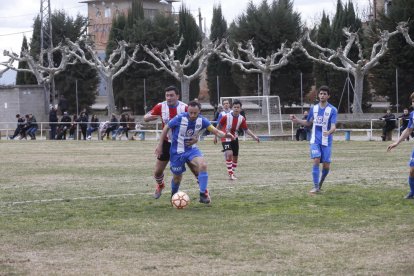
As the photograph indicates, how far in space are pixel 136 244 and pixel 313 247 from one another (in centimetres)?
191

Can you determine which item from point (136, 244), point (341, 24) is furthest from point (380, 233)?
point (341, 24)

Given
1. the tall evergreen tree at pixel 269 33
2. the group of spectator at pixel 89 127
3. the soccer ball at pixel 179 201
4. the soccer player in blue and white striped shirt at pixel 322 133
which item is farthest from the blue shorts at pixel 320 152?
the tall evergreen tree at pixel 269 33

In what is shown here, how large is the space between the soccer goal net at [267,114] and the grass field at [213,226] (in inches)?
960

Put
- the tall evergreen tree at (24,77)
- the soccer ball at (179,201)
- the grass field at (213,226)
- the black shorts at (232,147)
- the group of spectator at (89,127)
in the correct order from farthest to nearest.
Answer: the tall evergreen tree at (24,77)
the group of spectator at (89,127)
the black shorts at (232,147)
the soccer ball at (179,201)
the grass field at (213,226)

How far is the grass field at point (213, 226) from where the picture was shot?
8.20 metres

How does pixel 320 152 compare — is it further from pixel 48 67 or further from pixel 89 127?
pixel 48 67

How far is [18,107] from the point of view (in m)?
52.9

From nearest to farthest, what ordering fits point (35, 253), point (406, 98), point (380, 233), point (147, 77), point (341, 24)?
1. point (35, 253)
2. point (380, 233)
3. point (406, 98)
4. point (341, 24)
5. point (147, 77)

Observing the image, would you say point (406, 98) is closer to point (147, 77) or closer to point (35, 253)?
point (147, 77)

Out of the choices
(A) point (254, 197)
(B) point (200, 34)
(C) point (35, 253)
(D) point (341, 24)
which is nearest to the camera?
(C) point (35, 253)

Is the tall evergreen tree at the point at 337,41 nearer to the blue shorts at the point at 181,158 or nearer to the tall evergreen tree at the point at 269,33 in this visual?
the tall evergreen tree at the point at 269,33

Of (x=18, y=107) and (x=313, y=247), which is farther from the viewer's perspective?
(x=18, y=107)

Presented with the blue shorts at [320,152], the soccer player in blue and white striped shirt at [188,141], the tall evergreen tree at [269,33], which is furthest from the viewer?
the tall evergreen tree at [269,33]

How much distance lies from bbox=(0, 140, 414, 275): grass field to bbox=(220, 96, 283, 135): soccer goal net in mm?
24384
